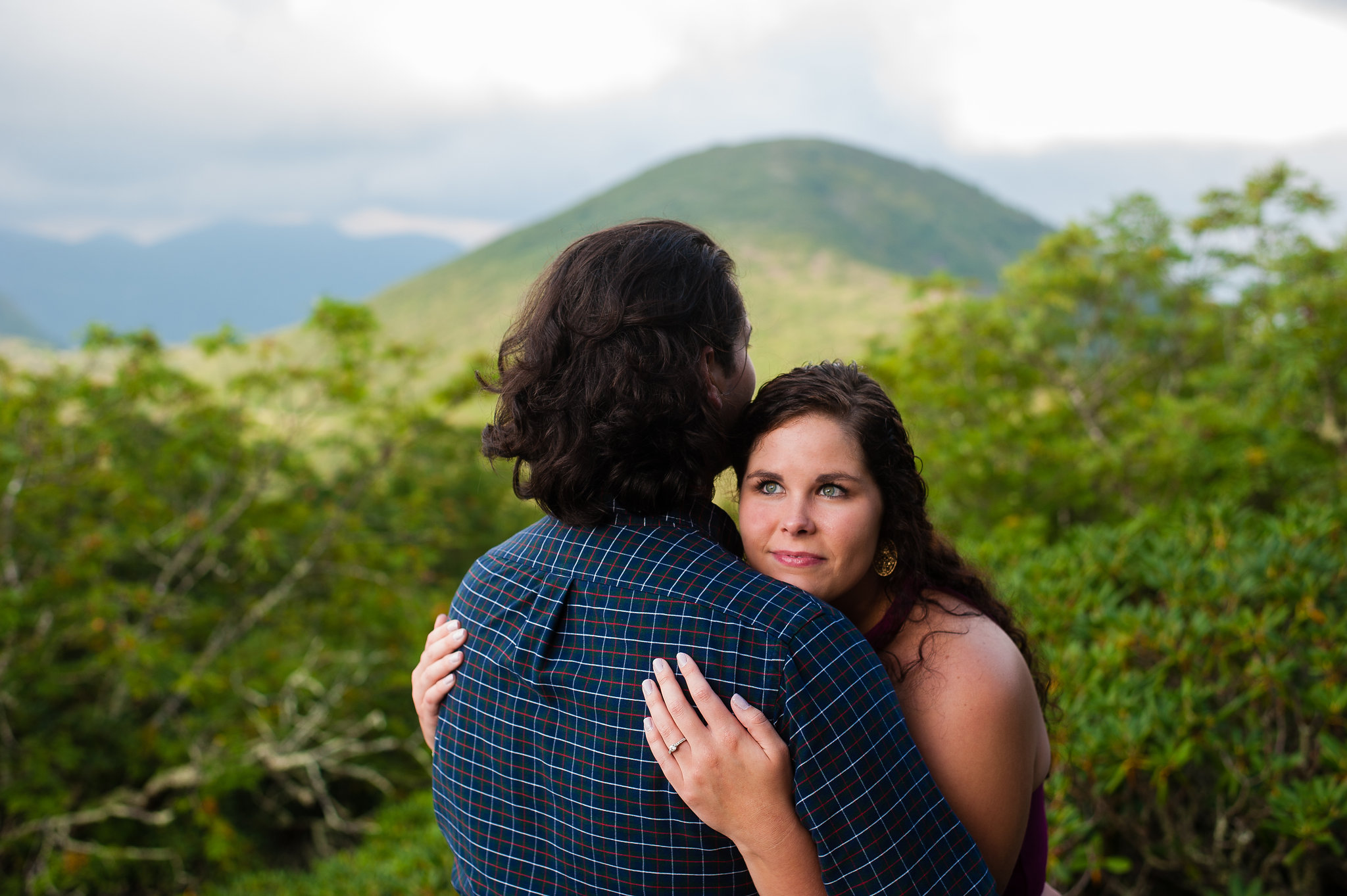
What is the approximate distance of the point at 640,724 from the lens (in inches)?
52.3

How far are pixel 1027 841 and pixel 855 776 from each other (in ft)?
2.03

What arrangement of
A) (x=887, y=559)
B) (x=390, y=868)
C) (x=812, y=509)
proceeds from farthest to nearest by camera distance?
(x=390, y=868) → (x=887, y=559) → (x=812, y=509)

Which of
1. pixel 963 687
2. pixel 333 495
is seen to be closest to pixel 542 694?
pixel 963 687

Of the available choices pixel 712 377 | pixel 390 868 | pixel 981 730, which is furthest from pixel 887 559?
pixel 390 868

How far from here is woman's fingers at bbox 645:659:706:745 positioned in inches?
49.1

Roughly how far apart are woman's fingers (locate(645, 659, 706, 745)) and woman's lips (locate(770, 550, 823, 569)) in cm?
32

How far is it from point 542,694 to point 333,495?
8.29 m

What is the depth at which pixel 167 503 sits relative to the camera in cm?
782

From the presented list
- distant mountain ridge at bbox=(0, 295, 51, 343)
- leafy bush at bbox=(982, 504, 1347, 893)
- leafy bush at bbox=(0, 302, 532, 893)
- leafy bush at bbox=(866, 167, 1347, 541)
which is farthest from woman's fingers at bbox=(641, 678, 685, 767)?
distant mountain ridge at bbox=(0, 295, 51, 343)

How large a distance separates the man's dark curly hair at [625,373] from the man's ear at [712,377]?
0.04 feet

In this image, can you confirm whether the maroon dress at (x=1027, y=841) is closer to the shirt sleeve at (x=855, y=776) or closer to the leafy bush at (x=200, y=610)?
the shirt sleeve at (x=855, y=776)

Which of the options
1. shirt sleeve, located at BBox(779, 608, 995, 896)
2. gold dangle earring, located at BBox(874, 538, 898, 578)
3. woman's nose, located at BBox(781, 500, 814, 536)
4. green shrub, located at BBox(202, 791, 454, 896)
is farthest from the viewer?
green shrub, located at BBox(202, 791, 454, 896)

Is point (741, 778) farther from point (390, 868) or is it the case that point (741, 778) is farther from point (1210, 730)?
point (390, 868)

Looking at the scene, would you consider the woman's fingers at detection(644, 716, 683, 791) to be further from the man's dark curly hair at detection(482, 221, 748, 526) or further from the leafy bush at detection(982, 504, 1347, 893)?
the leafy bush at detection(982, 504, 1347, 893)
